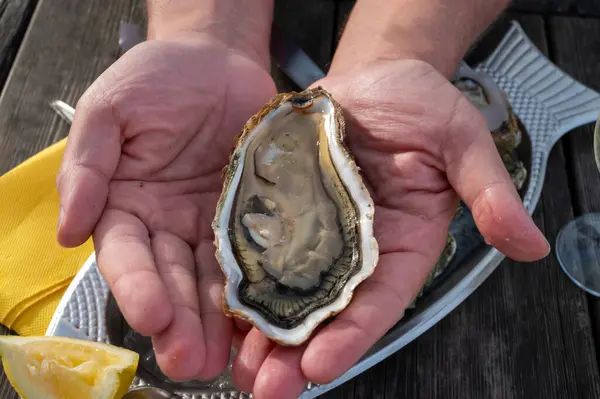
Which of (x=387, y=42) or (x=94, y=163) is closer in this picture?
(x=94, y=163)

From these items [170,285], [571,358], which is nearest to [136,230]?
[170,285]

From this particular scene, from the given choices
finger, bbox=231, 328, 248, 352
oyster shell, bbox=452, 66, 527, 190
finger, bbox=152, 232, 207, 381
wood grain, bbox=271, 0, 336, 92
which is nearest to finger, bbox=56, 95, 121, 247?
finger, bbox=152, 232, 207, 381

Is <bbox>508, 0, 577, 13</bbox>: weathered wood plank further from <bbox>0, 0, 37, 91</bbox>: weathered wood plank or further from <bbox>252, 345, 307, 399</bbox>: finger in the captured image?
<bbox>0, 0, 37, 91</bbox>: weathered wood plank

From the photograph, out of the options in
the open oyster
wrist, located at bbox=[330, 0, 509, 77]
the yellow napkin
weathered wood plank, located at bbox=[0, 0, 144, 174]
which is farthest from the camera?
weathered wood plank, located at bbox=[0, 0, 144, 174]

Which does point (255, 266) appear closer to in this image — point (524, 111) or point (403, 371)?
point (403, 371)

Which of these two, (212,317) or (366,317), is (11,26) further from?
(366,317)

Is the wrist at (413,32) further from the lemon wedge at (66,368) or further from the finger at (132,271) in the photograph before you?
the lemon wedge at (66,368)
